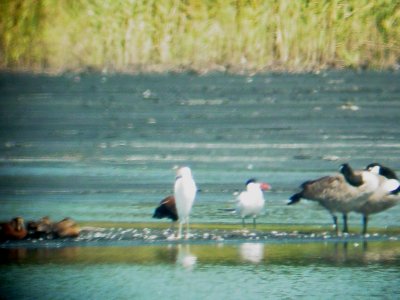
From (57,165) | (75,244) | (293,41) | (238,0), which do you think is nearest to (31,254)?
(75,244)

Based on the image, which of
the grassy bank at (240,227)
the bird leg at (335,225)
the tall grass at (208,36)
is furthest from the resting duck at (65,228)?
the tall grass at (208,36)

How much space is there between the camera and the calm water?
11.9m

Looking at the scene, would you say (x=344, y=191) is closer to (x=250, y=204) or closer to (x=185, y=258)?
(x=250, y=204)

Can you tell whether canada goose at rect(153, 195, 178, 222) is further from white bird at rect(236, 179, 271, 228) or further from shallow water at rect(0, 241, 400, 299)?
shallow water at rect(0, 241, 400, 299)

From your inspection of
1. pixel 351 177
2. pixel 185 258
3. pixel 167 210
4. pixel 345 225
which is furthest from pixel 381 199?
pixel 185 258

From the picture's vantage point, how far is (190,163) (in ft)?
65.3

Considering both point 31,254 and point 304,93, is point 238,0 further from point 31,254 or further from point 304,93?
point 31,254

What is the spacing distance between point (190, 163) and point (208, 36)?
56.4ft

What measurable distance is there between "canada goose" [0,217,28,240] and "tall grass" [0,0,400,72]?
854 inches

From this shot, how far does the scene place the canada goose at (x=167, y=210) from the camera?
14.5m

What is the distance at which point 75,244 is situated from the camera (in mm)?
13570

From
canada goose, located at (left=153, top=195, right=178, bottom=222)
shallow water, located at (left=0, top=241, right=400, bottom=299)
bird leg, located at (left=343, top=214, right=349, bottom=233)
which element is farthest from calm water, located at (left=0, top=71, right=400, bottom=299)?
bird leg, located at (left=343, top=214, right=349, bottom=233)

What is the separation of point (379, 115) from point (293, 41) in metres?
8.64

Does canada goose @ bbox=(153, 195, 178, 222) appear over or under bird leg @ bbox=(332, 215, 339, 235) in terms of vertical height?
over
